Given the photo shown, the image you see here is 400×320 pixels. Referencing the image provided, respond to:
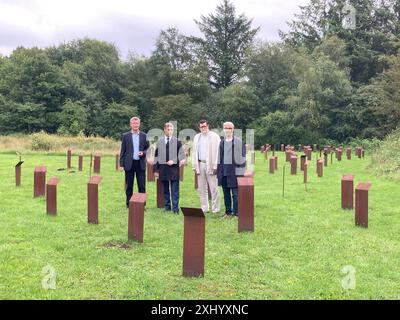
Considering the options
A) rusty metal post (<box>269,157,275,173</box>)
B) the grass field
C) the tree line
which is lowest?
the grass field

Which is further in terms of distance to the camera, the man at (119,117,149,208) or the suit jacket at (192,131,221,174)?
the man at (119,117,149,208)

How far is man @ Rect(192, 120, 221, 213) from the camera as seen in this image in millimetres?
9492

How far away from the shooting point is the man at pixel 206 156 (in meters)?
9.49

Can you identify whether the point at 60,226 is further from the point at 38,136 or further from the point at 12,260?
the point at 38,136

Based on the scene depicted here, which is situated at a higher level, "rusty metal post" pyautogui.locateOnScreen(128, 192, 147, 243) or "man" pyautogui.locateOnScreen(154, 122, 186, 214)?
"man" pyautogui.locateOnScreen(154, 122, 186, 214)

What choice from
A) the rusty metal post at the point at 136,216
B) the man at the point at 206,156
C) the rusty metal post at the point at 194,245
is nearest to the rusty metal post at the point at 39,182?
the man at the point at 206,156

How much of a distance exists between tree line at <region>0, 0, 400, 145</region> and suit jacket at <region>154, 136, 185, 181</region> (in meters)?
31.4

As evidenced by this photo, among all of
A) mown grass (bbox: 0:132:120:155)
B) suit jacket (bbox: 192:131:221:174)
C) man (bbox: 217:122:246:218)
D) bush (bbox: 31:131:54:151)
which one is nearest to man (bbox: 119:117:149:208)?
suit jacket (bbox: 192:131:221:174)

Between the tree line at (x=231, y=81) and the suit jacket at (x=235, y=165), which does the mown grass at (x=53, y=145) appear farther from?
the suit jacket at (x=235, y=165)

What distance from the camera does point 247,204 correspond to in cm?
804

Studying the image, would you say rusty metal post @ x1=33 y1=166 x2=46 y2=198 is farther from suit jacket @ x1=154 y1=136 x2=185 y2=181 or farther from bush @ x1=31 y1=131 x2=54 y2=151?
bush @ x1=31 y1=131 x2=54 y2=151

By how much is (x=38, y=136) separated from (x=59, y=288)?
98.2 feet

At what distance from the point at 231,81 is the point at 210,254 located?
51395 millimetres

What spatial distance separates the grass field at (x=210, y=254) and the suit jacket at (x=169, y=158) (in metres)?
0.86
